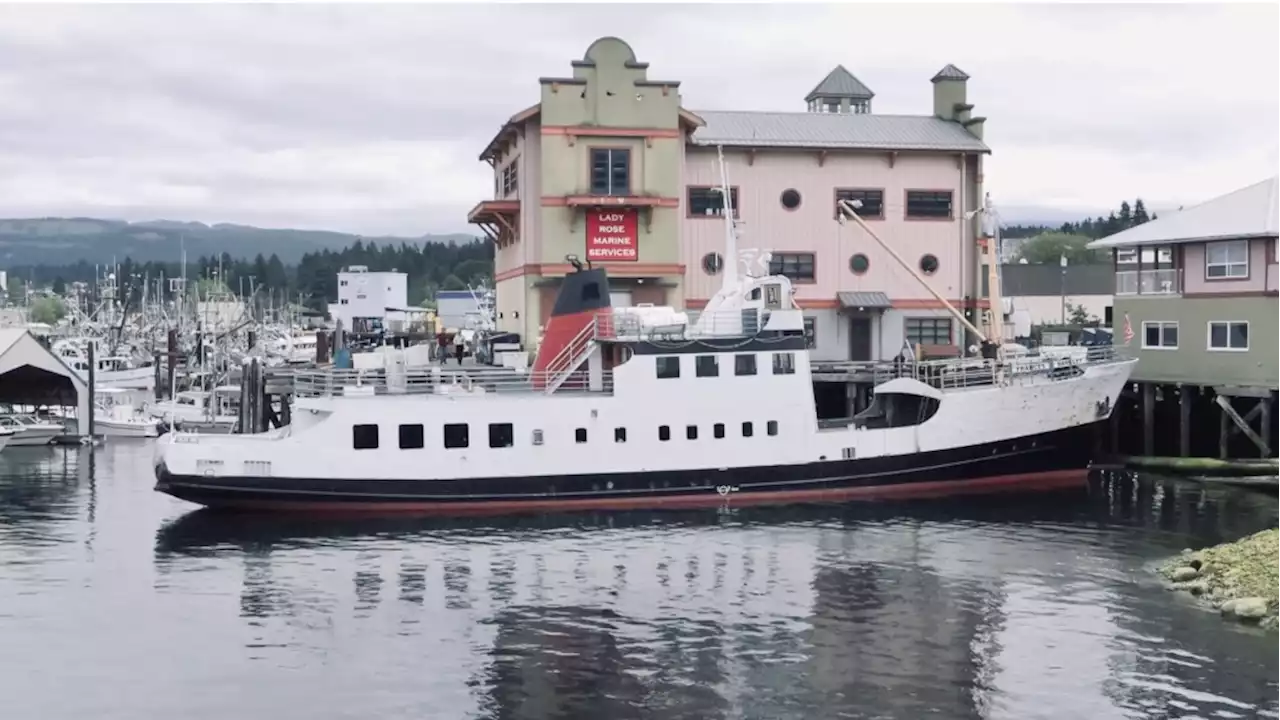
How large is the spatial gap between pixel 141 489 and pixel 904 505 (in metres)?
22.8

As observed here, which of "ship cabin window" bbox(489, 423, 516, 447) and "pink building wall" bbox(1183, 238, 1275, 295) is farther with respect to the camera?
"pink building wall" bbox(1183, 238, 1275, 295)

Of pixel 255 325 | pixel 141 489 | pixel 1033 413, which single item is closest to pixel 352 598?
pixel 141 489

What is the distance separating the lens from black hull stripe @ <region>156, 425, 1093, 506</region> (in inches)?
1323

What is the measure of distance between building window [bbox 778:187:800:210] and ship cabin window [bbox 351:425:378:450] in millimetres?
18739

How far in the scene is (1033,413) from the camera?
37.8 meters

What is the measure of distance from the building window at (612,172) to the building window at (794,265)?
5952 millimetres

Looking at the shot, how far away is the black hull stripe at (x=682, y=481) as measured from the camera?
33.6 m

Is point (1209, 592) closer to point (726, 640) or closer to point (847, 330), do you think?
point (726, 640)

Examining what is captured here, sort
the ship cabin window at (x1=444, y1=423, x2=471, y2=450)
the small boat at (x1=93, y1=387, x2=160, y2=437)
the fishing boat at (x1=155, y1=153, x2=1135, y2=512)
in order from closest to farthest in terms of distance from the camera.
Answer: the fishing boat at (x1=155, y1=153, x2=1135, y2=512) < the ship cabin window at (x1=444, y1=423, x2=471, y2=450) < the small boat at (x1=93, y1=387, x2=160, y2=437)

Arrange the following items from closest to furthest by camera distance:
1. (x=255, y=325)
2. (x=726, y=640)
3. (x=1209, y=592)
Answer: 1. (x=726, y=640)
2. (x=1209, y=592)
3. (x=255, y=325)

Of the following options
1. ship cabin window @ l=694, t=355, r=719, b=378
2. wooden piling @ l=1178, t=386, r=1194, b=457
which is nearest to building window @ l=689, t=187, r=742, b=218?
ship cabin window @ l=694, t=355, r=719, b=378

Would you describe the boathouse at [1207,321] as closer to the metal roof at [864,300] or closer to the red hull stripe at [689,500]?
the red hull stripe at [689,500]

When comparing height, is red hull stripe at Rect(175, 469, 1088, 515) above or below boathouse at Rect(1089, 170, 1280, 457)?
below

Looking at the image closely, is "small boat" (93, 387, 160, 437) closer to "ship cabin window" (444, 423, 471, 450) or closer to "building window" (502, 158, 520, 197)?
"building window" (502, 158, 520, 197)
